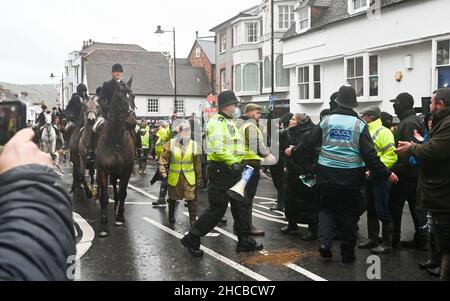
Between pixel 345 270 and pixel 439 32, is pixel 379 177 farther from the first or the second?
pixel 439 32

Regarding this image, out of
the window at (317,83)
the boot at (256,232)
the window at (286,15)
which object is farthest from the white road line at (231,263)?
the window at (286,15)

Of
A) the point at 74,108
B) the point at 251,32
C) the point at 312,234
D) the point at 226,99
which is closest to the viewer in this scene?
the point at 226,99

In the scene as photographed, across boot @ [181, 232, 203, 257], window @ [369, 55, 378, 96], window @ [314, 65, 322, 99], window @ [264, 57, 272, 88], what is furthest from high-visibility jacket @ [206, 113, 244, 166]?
window @ [264, 57, 272, 88]

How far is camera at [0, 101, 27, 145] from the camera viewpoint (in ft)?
4.65

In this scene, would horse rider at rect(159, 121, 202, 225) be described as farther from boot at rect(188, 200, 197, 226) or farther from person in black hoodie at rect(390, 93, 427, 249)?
person in black hoodie at rect(390, 93, 427, 249)

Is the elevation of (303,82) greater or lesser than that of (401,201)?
greater

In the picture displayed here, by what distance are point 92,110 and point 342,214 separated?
597 cm

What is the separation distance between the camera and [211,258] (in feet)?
21.6

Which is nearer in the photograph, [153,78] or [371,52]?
[371,52]

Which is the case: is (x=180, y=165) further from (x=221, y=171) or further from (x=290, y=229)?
(x=290, y=229)

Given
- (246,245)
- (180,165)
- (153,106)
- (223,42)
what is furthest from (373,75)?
(153,106)

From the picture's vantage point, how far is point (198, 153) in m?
9.02

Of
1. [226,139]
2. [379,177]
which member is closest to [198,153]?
[226,139]

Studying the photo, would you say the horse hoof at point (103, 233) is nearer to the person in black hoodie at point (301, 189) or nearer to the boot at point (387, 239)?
the person in black hoodie at point (301, 189)
